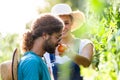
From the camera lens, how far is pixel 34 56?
8.64 feet

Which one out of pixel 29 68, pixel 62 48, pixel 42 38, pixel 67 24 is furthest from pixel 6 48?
pixel 29 68

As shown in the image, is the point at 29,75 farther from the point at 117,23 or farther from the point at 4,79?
the point at 117,23

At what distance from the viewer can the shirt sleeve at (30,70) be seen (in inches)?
100

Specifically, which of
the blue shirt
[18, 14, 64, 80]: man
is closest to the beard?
[18, 14, 64, 80]: man

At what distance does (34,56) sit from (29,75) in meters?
0.14

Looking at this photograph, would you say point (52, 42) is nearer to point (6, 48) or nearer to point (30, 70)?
point (30, 70)

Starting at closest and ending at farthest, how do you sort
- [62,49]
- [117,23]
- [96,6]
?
1. [96,6]
2. [117,23]
3. [62,49]

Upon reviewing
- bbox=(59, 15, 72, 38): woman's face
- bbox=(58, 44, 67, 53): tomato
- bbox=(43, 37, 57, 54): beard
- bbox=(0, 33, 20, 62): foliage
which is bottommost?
bbox=(0, 33, 20, 62): foliage

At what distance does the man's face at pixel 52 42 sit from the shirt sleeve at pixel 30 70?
7.8 inches

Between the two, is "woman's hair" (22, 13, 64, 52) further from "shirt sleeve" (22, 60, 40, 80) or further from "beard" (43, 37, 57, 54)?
"shirt sleeve" (22, 60, 40, 80)

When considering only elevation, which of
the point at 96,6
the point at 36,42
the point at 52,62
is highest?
the point at 96,6

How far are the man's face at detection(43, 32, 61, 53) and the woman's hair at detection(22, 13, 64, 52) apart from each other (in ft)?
0.09

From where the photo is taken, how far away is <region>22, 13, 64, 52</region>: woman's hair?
9.00ft

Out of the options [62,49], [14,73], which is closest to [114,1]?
[14,73]
